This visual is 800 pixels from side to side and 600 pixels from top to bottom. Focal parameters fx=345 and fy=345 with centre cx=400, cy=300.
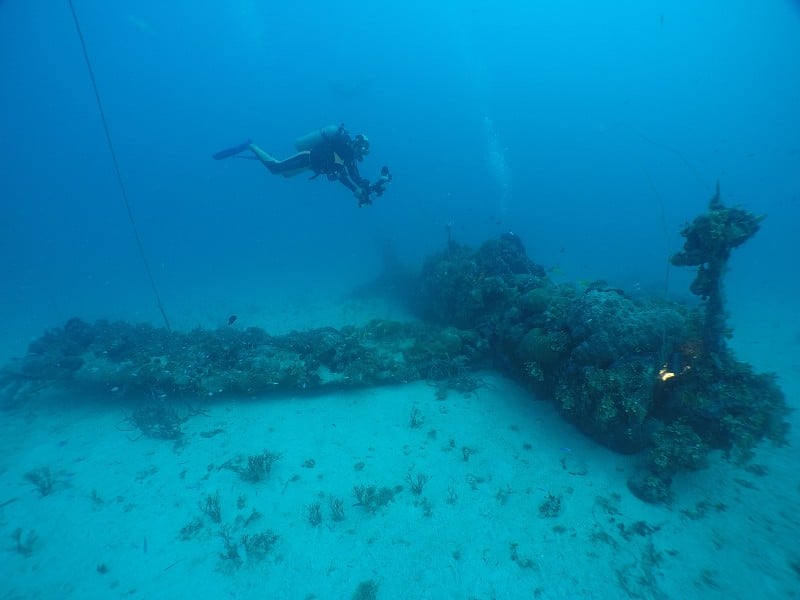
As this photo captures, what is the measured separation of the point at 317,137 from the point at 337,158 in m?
1.31

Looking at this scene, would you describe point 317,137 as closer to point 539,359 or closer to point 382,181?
point 382,181

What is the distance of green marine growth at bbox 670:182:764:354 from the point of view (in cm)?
704

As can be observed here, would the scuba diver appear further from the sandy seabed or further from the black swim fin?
the sandy seabed

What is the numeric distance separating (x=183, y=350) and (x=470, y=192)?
80434mm

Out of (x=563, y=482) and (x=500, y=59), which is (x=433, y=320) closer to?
(x=563, y=482)

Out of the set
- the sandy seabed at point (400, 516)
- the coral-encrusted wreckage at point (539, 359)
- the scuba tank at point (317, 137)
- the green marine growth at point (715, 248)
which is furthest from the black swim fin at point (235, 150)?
the green marine growth at point (715, 248)

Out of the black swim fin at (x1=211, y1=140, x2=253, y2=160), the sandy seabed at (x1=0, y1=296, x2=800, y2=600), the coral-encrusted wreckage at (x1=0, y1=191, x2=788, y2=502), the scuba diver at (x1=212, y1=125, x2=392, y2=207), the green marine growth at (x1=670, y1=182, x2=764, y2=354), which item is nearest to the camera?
the sandy seabed at (x1=0, y1=296, x2=800, y2=600)

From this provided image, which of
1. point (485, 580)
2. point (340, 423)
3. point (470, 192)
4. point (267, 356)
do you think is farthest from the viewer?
point (470, 192)

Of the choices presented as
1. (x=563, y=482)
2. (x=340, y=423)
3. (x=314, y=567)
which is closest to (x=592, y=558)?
(x=563, y=482)

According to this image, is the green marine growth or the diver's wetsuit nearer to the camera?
the green marine growth

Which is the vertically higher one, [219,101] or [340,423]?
[219,101]

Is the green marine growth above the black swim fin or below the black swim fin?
below

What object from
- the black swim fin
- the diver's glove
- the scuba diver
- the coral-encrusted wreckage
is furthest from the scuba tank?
the coral-encrusted wreckage

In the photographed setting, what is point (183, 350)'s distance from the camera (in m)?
11.7
